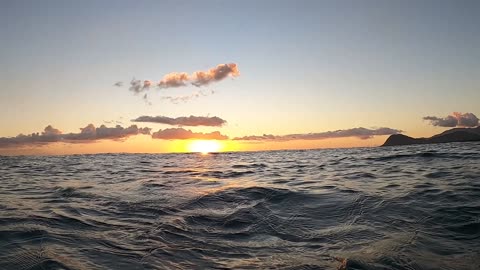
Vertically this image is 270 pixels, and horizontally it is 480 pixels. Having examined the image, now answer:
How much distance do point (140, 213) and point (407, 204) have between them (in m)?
7.91

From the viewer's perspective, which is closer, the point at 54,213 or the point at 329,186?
the point at 54,213

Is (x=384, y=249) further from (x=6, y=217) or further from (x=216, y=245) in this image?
(x=6, y=217)

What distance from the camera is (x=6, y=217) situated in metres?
8.65

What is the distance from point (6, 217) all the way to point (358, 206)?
32.7 ft

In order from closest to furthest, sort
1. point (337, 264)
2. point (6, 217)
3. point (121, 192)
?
1. point (337, 264)
2. point (6, 217)
3. point (121, 192)

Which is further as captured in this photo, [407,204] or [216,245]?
[407,204]

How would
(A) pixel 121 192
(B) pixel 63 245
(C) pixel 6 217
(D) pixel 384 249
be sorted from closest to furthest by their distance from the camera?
(D) pixel 384 249 < (B) pixel 63 245 < (C) pixel 6 217 < (A) pixel 121 192

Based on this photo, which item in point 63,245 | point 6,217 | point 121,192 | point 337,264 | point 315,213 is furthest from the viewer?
point 121,192

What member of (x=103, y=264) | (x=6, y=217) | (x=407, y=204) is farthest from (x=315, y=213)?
(x=6, y=217)

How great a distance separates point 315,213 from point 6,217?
858 centimetres

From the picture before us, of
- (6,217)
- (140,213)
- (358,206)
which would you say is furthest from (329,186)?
(6,217)

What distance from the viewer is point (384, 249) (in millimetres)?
5785

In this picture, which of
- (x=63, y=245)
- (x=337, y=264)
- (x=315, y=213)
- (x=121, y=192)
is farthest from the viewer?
(x=121, y=192)

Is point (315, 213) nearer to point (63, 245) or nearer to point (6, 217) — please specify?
point (63, 245)
